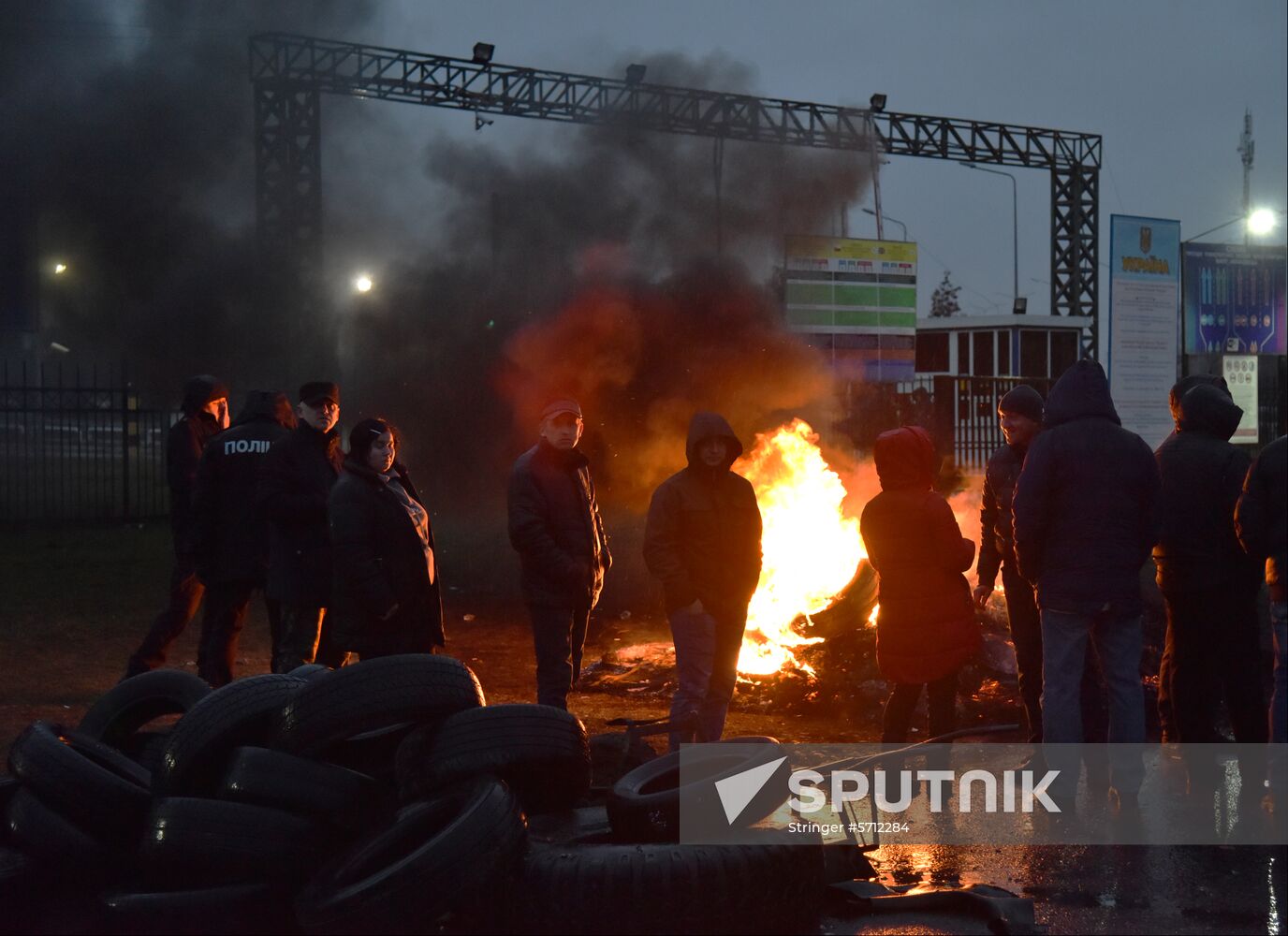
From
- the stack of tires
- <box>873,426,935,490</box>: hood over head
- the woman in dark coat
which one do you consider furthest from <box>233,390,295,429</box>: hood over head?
<box>873,426,935,490</box>: hood over head

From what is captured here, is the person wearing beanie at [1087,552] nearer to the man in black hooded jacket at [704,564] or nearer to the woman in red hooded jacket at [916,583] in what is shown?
the woman in red hooded jacket at [916,583]

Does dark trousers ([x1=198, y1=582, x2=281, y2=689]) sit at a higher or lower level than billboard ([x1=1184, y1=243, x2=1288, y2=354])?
lower

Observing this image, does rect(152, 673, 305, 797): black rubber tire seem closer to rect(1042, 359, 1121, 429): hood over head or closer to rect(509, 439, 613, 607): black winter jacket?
rect(509, 439, 613, 607): black winter jacket

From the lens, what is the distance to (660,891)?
13.4 feet

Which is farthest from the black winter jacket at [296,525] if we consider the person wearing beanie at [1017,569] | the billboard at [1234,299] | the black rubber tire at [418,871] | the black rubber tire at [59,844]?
the billboard at [1234,299]

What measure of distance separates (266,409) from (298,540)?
1.01 metres

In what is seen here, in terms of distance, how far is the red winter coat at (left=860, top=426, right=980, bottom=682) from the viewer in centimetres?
586

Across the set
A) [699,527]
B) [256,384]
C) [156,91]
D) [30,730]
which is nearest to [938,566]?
[699,527]

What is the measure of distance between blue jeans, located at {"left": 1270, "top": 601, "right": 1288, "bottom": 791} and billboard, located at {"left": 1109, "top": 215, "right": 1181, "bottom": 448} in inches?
681

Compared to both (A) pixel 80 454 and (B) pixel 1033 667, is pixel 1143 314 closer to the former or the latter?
(B) pixel 1033 667

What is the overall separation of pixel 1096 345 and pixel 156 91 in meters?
22.8

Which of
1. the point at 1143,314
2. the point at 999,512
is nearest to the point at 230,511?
the point at 999,512

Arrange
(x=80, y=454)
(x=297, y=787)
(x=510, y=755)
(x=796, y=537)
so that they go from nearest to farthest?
(x=297, y=787)
(x=510, y=755)
(x=796, y=537)
(x=80, y=454)

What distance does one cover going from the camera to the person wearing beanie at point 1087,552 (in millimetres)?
5527
